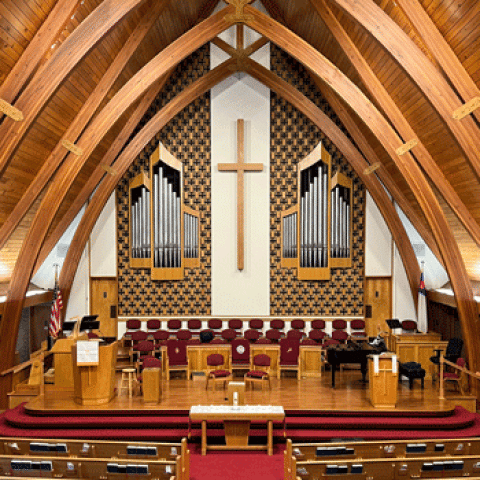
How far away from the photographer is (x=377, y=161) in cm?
1177

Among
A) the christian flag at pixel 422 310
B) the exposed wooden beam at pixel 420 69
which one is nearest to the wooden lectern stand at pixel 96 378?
the exposed wooden beam at pixel 420 69

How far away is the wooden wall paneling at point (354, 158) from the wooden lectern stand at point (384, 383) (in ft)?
15.7

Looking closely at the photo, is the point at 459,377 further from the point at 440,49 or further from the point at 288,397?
the point at 440,49

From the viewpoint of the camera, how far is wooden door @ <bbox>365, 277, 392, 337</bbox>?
13602mm

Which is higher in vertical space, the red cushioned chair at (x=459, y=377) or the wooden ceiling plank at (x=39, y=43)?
the wooden ceiling plank at (x=39, y=43)

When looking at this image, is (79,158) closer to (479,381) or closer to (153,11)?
(153,11)

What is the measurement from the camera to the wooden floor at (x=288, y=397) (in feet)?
28.9

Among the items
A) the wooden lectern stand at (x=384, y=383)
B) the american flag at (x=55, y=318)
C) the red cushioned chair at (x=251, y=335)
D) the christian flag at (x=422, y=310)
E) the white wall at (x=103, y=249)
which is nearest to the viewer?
the wooden lectern stand at (x=384, y=383)

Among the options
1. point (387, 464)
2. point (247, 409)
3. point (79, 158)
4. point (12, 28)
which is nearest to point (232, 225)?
point (79, 158)

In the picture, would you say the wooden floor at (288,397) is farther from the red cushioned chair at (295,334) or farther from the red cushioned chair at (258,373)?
the red cushioned chair at (295,334)

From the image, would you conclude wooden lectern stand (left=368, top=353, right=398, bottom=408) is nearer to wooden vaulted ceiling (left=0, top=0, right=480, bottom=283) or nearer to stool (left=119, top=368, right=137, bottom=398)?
wooden vaulted ceiling (left=0, top=0, right=480, bottom=283)

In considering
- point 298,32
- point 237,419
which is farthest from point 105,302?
point 298,32

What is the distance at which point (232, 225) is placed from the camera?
13539 mm

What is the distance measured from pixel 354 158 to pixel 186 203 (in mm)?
4864
